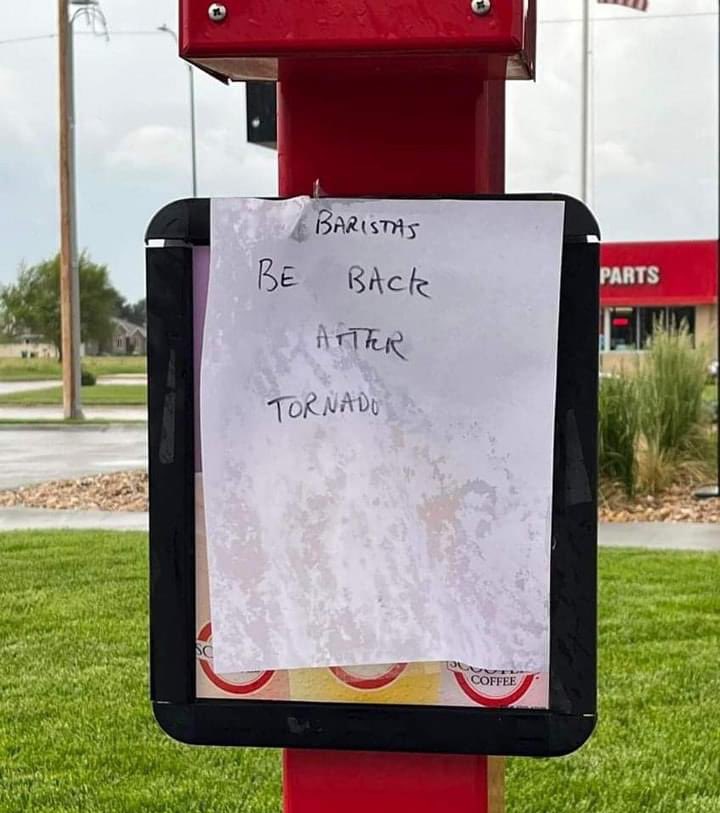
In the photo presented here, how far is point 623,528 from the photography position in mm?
8461

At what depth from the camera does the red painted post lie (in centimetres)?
165

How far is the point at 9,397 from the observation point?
20.7 ft

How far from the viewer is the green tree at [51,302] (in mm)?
6418

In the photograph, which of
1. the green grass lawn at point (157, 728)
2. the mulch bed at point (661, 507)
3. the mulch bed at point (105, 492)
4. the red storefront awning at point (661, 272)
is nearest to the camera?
the green grass lawn at point (157, 728)

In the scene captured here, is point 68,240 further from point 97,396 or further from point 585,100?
point 585,100

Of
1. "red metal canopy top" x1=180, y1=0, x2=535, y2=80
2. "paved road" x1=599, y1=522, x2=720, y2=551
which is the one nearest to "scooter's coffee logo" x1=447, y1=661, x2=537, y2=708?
"red metal canopy top" x1=180, y1=0, x2=535, y2=80

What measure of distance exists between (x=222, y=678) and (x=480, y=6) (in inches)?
38.0

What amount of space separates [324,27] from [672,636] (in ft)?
13.6

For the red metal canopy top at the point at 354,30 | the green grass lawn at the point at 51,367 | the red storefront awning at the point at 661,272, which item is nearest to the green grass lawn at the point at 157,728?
the green grass lawn at the point at 51,367

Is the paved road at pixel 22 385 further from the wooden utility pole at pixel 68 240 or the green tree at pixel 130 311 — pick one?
the green tree at pixel 130 311

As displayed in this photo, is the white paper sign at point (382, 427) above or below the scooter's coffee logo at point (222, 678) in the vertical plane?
above

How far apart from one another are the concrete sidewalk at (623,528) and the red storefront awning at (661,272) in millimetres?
23203

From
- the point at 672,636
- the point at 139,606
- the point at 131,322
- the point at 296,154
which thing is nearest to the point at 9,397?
the point at 131,322

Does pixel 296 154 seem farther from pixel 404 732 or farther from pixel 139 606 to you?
pixel 139 606
